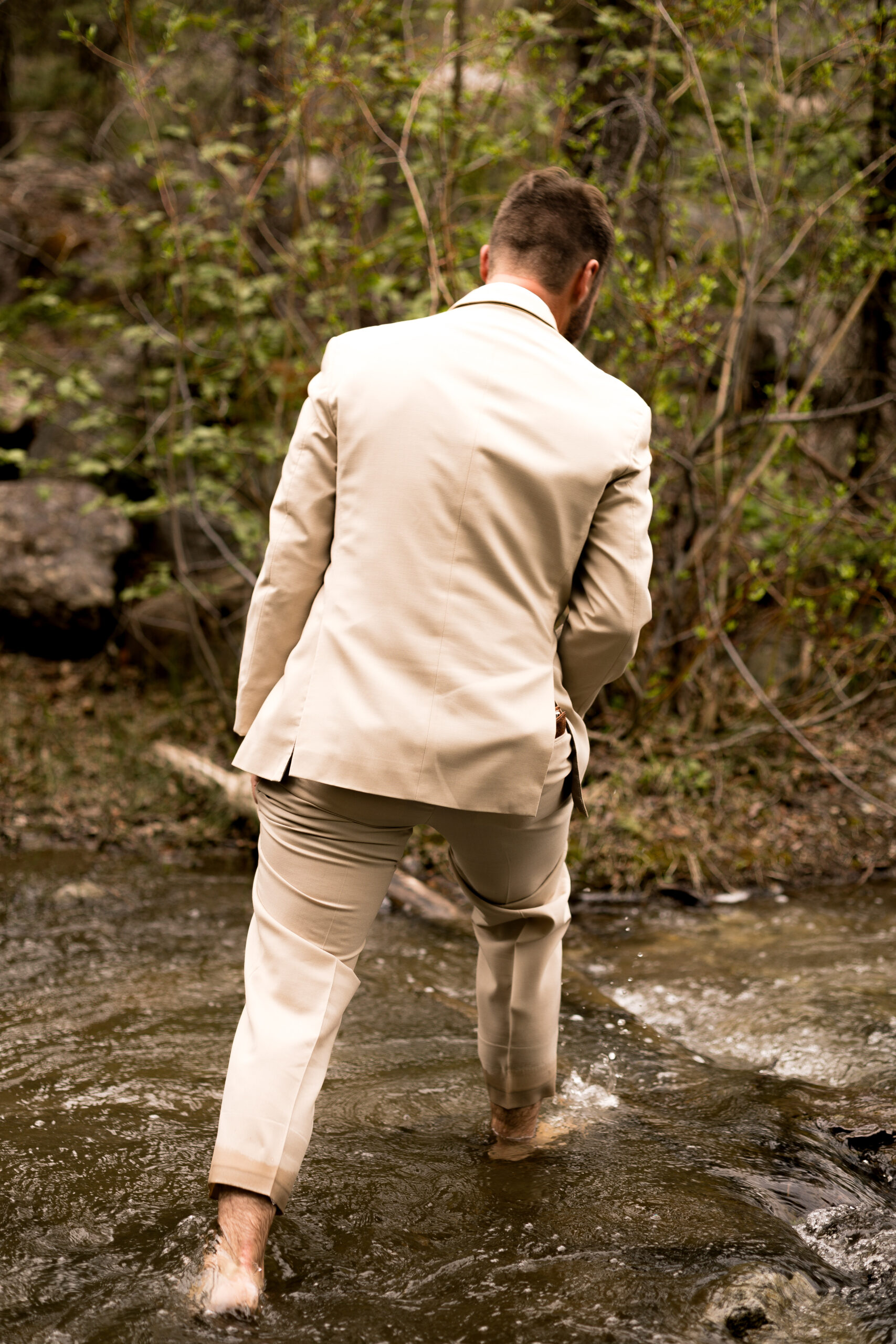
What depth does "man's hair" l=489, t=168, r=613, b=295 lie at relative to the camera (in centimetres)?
223

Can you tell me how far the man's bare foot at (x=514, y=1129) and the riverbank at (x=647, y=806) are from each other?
2.10m

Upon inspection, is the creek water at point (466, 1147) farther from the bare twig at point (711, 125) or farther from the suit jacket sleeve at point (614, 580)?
the bare twig at point (711, 125)

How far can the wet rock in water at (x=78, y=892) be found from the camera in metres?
4.40

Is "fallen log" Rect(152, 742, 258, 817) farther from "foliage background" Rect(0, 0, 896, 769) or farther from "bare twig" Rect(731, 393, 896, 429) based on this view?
"bare twig" Rect(731, 393, 896, 429)

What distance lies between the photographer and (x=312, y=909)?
82.6 inches

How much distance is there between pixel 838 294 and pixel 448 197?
204 cm

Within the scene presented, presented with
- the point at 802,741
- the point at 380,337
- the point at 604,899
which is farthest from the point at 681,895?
the point at 380,337

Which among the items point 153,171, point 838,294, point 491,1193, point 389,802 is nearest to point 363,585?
point 389,802

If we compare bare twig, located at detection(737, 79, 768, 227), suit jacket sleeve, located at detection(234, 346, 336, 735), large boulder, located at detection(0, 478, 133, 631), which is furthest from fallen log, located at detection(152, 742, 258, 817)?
bare twig, located at detection(737, 79, 768, 227)

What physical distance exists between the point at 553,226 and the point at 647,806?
10.7 feet

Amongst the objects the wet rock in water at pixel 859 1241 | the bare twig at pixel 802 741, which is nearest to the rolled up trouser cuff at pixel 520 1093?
the wet rock in water at pixel 859 1241

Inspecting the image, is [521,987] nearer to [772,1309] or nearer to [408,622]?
[772,1309]

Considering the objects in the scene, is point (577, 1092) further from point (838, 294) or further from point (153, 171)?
point (153, 171)

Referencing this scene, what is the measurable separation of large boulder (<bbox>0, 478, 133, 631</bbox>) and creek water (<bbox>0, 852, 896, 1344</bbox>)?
3.07 meters
